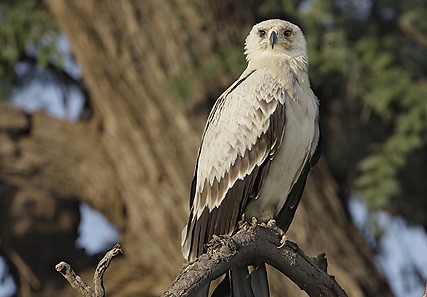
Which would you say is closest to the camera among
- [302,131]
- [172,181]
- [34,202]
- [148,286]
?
[302,131]

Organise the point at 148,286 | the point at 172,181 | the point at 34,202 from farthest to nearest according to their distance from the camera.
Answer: the point at 34,202
the point at 148,286
the point at 172,181

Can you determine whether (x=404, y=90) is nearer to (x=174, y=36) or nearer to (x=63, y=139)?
(x=174, y=36)

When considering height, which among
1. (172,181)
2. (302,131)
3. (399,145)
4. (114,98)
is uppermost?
(114,98)

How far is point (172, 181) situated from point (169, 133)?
1.27ft

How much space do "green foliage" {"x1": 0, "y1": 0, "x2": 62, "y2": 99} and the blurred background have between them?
0.05 ft

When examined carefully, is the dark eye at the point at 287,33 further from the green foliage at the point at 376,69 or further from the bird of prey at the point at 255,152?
the green foliage at the point at 376,69

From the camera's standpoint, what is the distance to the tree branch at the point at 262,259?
4.21 meters

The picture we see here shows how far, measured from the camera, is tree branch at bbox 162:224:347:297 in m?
4.21

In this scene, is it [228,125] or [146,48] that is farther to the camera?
[146,48]

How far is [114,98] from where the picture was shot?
340 inches

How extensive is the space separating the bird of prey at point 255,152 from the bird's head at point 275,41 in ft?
0.65

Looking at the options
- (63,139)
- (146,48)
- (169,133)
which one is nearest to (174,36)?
(146,48)

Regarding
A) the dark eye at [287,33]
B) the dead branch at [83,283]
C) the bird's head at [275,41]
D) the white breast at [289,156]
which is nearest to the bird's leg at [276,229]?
the white breast at [289,156]

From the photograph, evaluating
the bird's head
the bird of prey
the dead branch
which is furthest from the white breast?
the dead branch
